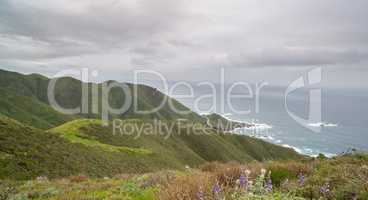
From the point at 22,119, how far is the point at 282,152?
9311 cm

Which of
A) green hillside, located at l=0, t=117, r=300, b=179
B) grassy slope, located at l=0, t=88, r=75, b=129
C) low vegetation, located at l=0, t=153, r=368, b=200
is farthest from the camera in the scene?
grassy slope, located at l=0, t=88, r=75, b=129

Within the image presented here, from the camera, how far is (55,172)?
3219 cm

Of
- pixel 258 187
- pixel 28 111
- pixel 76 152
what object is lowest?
pixel 76 152

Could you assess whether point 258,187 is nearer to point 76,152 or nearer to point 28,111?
point 76,152

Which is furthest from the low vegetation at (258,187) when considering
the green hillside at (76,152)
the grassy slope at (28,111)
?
the grassy slope at (28,111)

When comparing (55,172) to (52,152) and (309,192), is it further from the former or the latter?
(309,192)

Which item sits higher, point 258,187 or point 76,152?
point 258,187

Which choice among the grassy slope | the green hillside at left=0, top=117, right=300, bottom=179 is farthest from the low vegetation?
the grassy slope

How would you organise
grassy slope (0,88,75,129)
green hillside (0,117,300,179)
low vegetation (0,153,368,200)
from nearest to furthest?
1. low vegetation (0,153,368,200)
2. green hillside (0,117,300,179)
3. grassy slope (0,88,75,129)

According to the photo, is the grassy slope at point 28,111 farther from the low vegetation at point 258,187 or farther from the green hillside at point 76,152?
the low vegetation at point 258,187

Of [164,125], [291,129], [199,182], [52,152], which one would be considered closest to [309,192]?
[199,182]

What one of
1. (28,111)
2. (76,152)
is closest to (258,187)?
(76,152)

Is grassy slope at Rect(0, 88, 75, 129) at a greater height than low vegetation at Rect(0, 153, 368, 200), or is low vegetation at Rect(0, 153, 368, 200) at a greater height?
low vegetation at Rect(0, 153, 368, 200)

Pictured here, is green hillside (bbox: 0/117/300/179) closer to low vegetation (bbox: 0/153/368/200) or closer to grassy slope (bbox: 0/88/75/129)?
low vegetation (bbox: 0/153/368/200)
